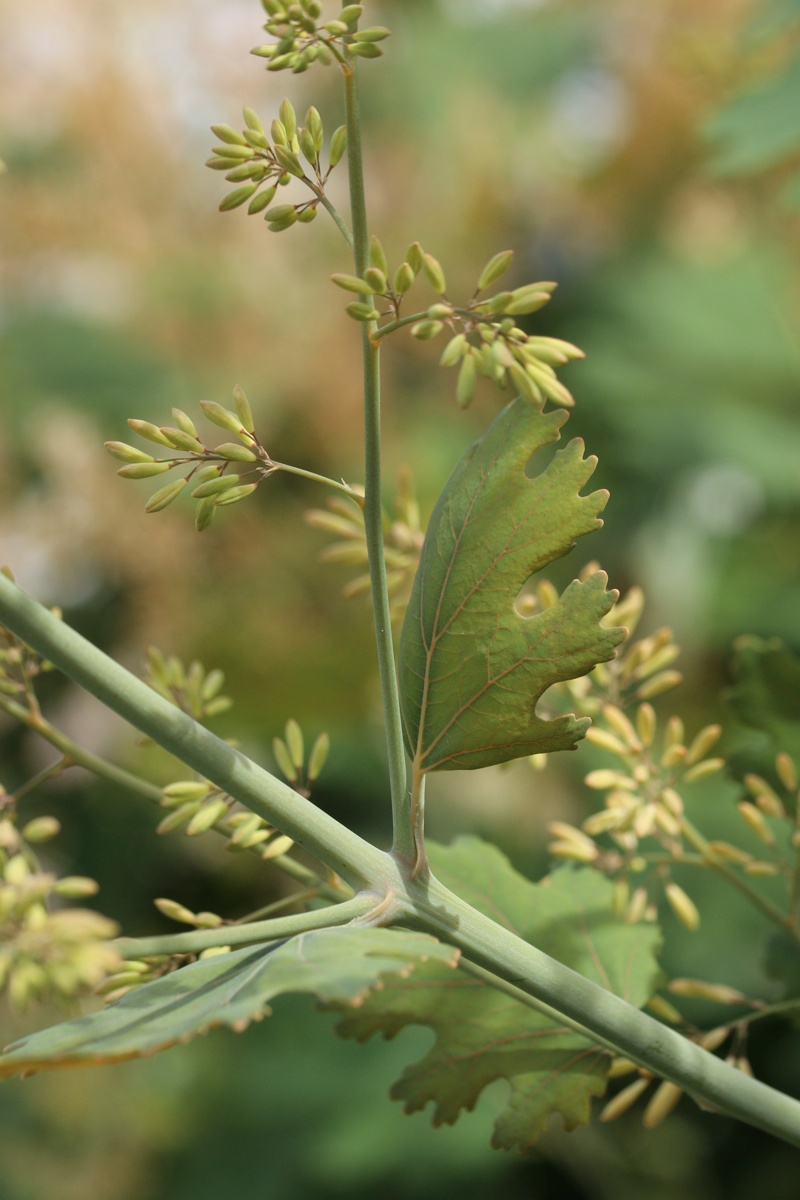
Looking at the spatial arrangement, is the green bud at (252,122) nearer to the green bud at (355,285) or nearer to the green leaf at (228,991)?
the green bud at (355,285)

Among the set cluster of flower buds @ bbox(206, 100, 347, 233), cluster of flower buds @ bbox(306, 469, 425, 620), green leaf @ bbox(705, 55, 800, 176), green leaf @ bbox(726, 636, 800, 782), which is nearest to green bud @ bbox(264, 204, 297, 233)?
cluster of flower buds @ bbox(206, 100, 347, 233)

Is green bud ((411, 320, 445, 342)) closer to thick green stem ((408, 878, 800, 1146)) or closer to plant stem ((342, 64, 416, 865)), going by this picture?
plant stem ((342, 64, 416, 865))

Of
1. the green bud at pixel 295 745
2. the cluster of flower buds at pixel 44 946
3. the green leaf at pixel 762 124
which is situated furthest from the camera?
the green leaf at pixel 762 124

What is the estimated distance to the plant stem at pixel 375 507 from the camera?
9.1 inches

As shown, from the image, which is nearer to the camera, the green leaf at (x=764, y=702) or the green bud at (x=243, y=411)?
the green bud at (x=243, y=411)

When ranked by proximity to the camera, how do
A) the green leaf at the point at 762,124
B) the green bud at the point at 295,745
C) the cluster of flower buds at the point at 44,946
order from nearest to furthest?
the cluster of flower buds at the point at 44,946
the green bud at the point at 295,745
the green leaf at the point at 762,124

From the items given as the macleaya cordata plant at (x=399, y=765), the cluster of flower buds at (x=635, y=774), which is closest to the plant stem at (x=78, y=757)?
the macleaya cordata plant at (x=399, y=765)

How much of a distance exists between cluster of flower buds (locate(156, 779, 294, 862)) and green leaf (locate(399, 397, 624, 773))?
0.04 metres

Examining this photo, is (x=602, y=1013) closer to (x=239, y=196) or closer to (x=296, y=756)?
(x=296, y=756)

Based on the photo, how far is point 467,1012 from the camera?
1.01 ft

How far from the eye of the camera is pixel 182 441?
250 millimetres

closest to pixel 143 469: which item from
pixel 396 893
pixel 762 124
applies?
pixel 396 893

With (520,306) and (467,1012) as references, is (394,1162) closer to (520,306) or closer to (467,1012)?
(467,1012)

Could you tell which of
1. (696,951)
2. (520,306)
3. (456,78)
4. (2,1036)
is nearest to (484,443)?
(520,306)
